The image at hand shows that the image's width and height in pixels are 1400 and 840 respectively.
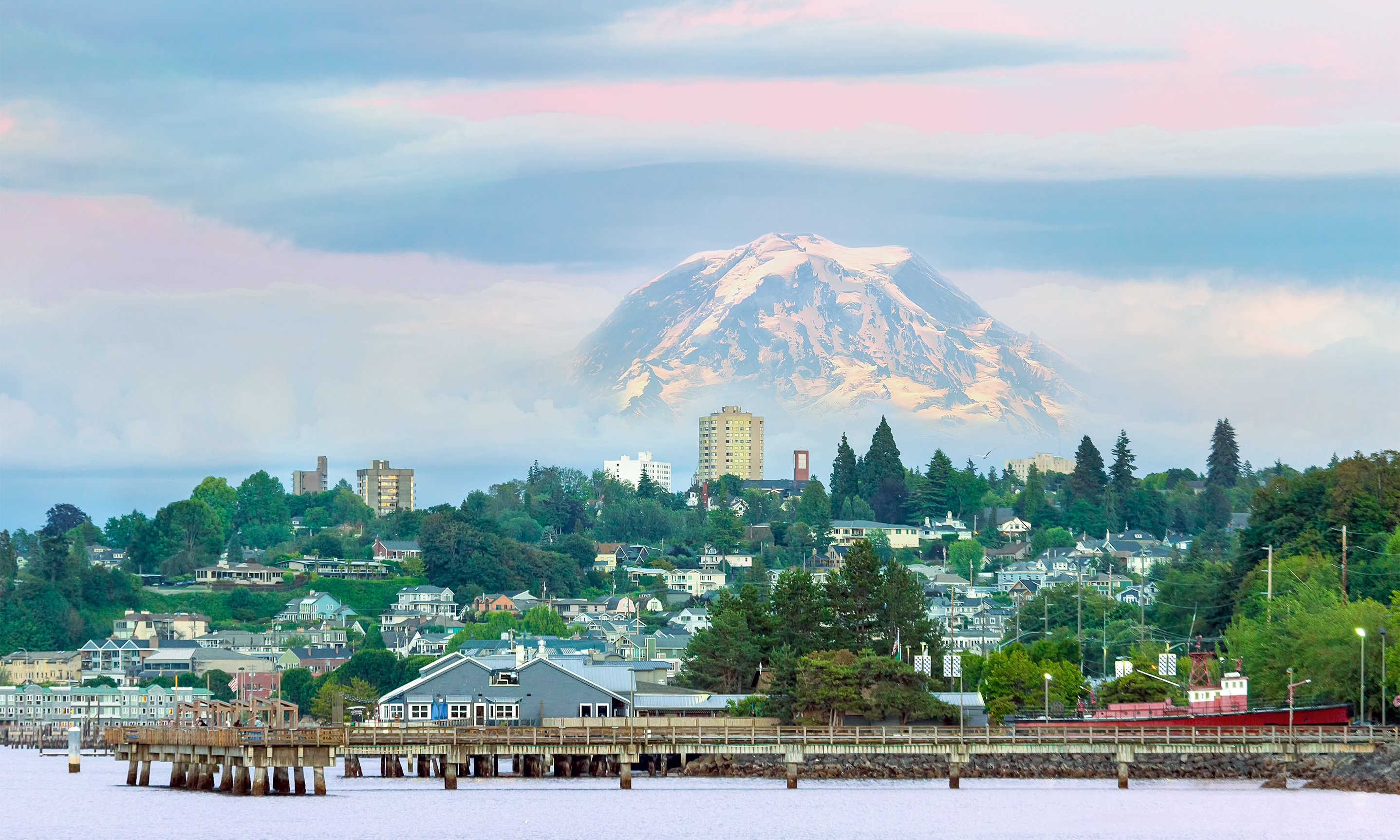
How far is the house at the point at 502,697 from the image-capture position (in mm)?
114375

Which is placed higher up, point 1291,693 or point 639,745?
point 1291,693

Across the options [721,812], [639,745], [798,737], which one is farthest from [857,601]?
[721,812]

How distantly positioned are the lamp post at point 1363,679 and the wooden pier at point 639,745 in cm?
191

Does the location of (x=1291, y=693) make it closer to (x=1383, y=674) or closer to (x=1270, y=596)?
(x=1383, y=674)

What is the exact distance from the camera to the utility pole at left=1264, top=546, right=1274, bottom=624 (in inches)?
4633

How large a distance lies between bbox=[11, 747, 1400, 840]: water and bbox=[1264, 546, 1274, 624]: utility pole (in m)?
22.2

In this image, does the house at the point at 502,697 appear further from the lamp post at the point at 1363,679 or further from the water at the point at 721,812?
the lamp post at the point at 1363,679

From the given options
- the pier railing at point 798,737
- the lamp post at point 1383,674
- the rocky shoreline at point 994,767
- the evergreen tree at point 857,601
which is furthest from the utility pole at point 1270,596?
the pier railing at point 798,737

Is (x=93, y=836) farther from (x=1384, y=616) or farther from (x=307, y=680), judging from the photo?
(x=307, y=680)

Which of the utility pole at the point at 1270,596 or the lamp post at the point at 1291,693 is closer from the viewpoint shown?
the lamp post at the point at 1291,693

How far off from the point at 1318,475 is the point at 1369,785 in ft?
208

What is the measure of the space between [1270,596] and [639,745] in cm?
4613

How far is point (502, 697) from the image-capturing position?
378ft

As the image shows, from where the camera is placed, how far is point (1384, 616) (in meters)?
105
